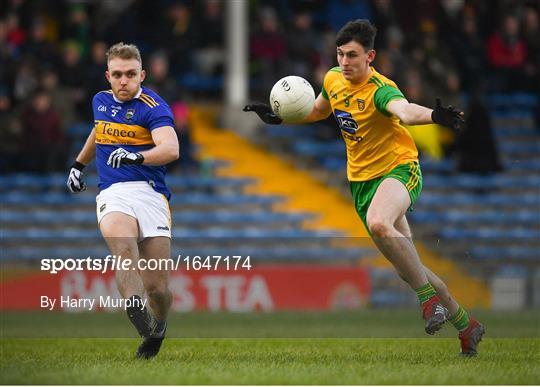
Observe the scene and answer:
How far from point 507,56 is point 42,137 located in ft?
27.7

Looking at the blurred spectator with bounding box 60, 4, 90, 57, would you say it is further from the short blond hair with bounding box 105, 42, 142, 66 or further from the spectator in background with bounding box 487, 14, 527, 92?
the short blond hair with bounding box 105, 42, 142, 66

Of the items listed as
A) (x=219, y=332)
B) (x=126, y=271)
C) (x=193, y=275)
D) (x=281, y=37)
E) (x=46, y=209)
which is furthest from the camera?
(x=281, y=37)

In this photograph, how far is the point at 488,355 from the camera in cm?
974

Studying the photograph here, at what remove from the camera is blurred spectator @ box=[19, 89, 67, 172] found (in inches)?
741

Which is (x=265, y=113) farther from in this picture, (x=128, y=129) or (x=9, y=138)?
(x=9, y=138)

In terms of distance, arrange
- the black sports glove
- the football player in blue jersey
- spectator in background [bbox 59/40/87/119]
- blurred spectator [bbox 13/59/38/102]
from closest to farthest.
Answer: the black sports glove < the football player in blue jersey < blurred spectator [bbox 13/59/38/102] < spectator in background [bbox 59/40/87/119]

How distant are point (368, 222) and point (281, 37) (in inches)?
485

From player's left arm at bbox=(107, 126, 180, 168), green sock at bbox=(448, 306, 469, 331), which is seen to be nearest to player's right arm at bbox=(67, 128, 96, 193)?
player's left arm at bbox=(107, 126, 180, 168)

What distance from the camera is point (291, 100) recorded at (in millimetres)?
10078

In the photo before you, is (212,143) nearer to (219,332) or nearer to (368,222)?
(219,332)

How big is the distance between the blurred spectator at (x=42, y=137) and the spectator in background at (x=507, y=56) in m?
7.98

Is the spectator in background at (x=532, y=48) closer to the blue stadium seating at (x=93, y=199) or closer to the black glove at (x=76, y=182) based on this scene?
the blue stadium seating at (x=93, y=199)

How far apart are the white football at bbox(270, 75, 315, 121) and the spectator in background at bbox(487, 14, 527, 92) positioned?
1255 centimetres

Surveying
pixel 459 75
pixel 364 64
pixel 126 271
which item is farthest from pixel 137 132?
pixel 459 75
